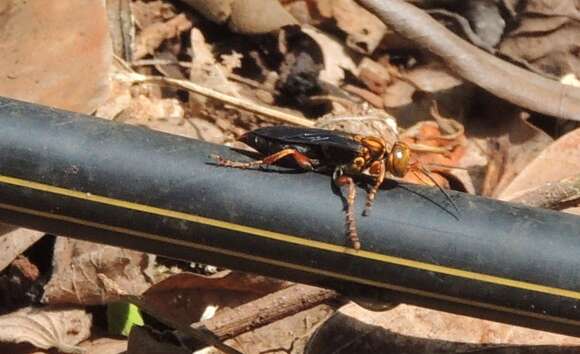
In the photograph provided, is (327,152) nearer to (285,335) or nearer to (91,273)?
(285,335)

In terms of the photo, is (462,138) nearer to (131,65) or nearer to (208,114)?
(208,114)

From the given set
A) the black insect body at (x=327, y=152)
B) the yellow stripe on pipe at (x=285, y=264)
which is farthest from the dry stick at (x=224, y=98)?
the yellow stripe on pipe at (x=285, y=264)

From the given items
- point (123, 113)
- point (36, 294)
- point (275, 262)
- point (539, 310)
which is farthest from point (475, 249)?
point (123, 113)

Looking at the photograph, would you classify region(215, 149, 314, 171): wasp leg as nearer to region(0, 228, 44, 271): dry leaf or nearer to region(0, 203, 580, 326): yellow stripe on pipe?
region(0, 203, 580, 326): yellow stripe on pipe

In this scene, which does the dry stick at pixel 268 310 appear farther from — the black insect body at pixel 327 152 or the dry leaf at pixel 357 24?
the dry leaf at pixel 357 24

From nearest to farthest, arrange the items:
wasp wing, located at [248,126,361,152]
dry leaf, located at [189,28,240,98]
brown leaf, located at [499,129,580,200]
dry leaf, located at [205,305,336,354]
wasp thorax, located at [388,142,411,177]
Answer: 1. wasp wing, located at [248,126,361,152]
2. wasp thorax, located at [388,142,411,177]
3. dry leaf, located at [205,305,336,354]
4. brown leaf, located at [499,129,580,200]
5. dry leaf, located at [189,28,240,98]

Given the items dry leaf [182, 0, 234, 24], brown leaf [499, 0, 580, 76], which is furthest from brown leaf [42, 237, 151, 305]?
brown leaf [499, 0, 580, 76]
